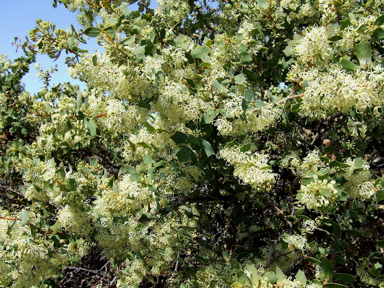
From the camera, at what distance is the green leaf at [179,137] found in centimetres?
173

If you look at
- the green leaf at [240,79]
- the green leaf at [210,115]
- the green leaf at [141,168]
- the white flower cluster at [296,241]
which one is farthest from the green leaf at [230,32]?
the white flower cluster at [296,241]

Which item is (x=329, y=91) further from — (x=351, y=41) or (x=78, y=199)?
(x=78, y=199)

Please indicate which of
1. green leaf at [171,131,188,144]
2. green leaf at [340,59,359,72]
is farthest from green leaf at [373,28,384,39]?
green leaf at [171,131,188,144]

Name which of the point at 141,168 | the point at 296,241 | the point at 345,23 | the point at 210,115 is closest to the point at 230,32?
the point at 210,115

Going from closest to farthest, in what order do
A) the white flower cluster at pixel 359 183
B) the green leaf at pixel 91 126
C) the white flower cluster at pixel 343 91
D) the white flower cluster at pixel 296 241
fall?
the white flower cluster at pixel 343 91, the green leaf at pixel 91 126, the white flower cluster at pixel 359 183, the white flower cluster at pixel 296 241

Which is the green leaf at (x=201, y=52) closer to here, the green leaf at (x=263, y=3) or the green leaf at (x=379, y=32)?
the green leaf at (x=263, y=3)

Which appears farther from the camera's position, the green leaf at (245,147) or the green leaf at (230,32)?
the green leaf at (245,147)

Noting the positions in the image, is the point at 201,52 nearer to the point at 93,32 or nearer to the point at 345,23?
the point at 93,32

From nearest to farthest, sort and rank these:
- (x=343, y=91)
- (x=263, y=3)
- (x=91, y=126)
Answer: (x=343, y=91) → (x=91, y=126) → (x=263, y=3)

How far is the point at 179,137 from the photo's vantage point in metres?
1.74

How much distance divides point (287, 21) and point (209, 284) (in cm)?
265

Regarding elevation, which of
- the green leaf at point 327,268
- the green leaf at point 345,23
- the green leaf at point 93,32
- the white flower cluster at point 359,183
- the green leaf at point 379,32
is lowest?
the green leaf at point 327,268

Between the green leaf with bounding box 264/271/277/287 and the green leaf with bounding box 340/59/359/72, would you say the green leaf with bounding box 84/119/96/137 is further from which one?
the green leaf with bounding box 340/59/359/72

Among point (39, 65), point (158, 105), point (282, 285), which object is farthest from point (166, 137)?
point (39, 65)
